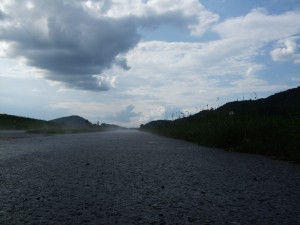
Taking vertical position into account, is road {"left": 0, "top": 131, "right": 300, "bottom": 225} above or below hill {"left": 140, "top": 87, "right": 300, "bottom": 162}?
below

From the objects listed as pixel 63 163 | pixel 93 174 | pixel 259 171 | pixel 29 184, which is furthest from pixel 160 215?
pixel 63 163

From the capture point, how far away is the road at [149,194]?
2.96 metres

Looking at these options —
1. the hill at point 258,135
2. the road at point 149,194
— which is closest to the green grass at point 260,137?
the hill at point 258,135

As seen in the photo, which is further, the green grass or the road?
the green grass

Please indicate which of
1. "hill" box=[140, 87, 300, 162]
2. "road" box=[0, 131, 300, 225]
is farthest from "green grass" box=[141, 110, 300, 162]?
"road" box=[0, 131, 300, 225]

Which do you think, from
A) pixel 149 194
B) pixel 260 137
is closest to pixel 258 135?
pixel 260 137

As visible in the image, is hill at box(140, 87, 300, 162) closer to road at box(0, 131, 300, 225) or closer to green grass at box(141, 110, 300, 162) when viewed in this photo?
green grass at box(141, 110, 300, 162)

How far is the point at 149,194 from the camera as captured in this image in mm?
3814

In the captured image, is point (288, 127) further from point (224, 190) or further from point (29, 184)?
point (29, 184)

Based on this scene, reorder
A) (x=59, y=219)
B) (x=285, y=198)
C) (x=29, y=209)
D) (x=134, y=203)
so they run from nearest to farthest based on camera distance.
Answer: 1. (x=59, y=219)
2. (x=29, y=209)
3. (x=134, y=203)
4. (x=285, y=198)

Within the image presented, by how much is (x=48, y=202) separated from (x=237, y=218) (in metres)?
1.64

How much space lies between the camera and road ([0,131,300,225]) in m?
2.96

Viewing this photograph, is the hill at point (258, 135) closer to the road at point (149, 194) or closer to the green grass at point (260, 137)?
the green grass at point (260, 137)

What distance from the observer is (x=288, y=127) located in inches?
318
